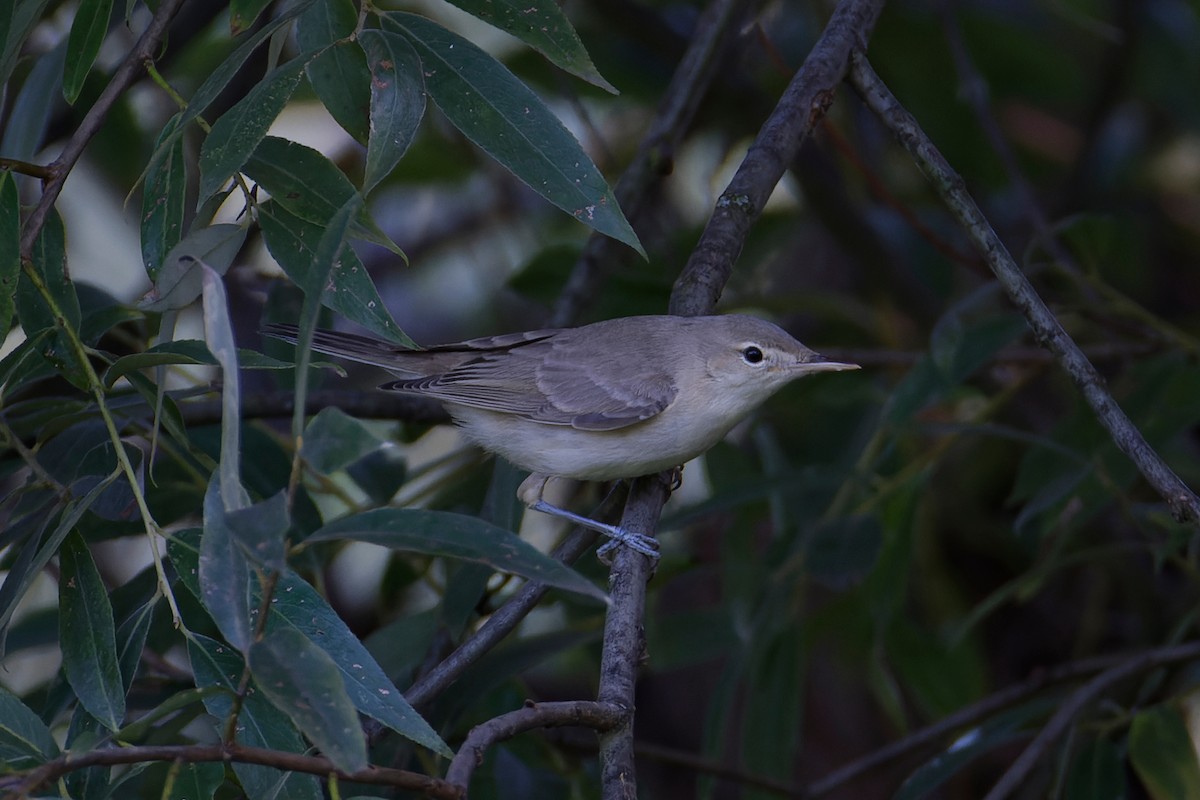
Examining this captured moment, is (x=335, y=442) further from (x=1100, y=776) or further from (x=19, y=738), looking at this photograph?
(x=1100, y=776)

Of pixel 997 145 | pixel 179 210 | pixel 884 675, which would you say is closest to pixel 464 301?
pixel 997 145

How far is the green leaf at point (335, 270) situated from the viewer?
7.47ft

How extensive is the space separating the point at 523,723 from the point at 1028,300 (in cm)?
131

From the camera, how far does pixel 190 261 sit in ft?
7.01

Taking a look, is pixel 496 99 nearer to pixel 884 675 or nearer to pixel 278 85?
pixel 278 85

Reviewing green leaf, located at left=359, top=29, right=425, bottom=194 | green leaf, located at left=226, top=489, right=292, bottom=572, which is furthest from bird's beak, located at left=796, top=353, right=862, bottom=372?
green leaf, located at left=226, top=489, right=292, bottom=572

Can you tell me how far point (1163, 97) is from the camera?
5.09 meters

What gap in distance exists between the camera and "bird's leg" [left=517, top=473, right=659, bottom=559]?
2590 millimetres

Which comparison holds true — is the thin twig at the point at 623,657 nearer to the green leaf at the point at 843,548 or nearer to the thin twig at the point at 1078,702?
the green leaf at the point at 843,548

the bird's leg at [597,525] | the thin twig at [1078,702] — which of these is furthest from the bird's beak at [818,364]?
the thin twig at [1078,702]

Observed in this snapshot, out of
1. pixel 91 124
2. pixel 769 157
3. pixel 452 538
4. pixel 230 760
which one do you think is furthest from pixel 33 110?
pixel 230 760

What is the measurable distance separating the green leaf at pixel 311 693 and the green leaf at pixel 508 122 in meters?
0.99

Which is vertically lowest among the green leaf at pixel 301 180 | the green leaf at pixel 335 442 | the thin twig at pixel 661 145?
the green leaf at pixel 335 442

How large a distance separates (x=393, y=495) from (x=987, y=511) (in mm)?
2835
